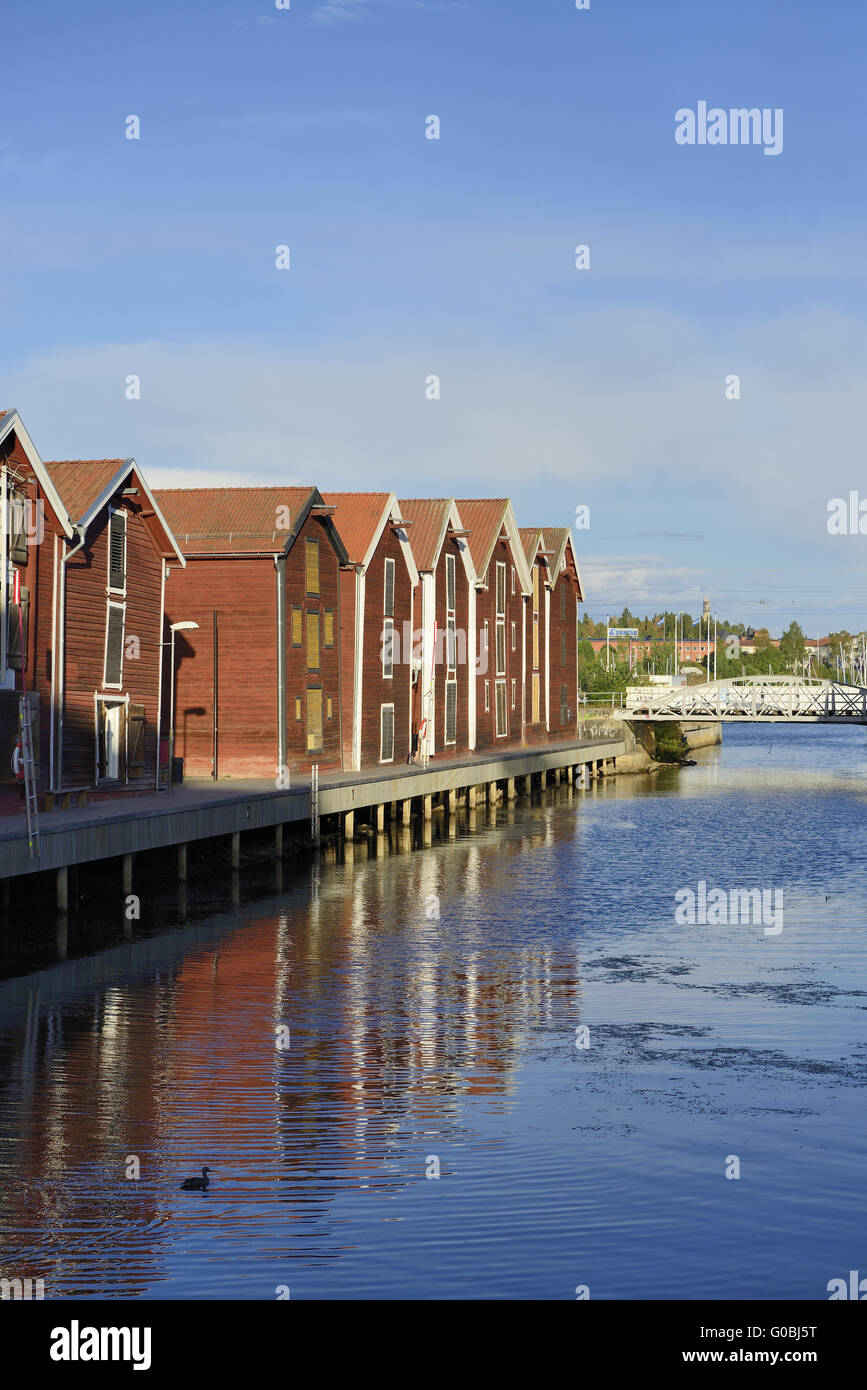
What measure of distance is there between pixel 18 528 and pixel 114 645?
6.77 m

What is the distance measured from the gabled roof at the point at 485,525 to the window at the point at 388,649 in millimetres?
11050

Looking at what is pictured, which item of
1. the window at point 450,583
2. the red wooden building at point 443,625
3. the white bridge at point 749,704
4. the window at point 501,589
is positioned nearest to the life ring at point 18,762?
the red wooden building at point 443,625

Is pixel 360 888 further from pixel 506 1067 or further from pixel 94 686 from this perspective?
pixel 506 1067

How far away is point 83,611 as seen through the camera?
129 feet

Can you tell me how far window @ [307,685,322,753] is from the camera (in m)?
53.1

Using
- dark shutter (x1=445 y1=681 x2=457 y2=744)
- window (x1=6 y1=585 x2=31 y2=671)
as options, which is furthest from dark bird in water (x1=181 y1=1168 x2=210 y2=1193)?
dark shutter (x1=445 y1=681 x2=457 y2=744)

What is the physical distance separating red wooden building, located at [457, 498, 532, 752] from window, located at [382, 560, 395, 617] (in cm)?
878

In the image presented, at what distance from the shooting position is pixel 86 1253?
13359mm

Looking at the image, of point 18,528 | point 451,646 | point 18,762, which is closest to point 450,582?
point 451,646

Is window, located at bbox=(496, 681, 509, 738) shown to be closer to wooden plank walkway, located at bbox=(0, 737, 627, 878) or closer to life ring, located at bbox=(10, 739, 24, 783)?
wooden plank walkway, located at bbox=(0, 737, 627, 878)

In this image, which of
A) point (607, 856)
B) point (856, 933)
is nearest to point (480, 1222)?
point (856, 933)

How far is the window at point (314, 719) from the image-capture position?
2092 inches
